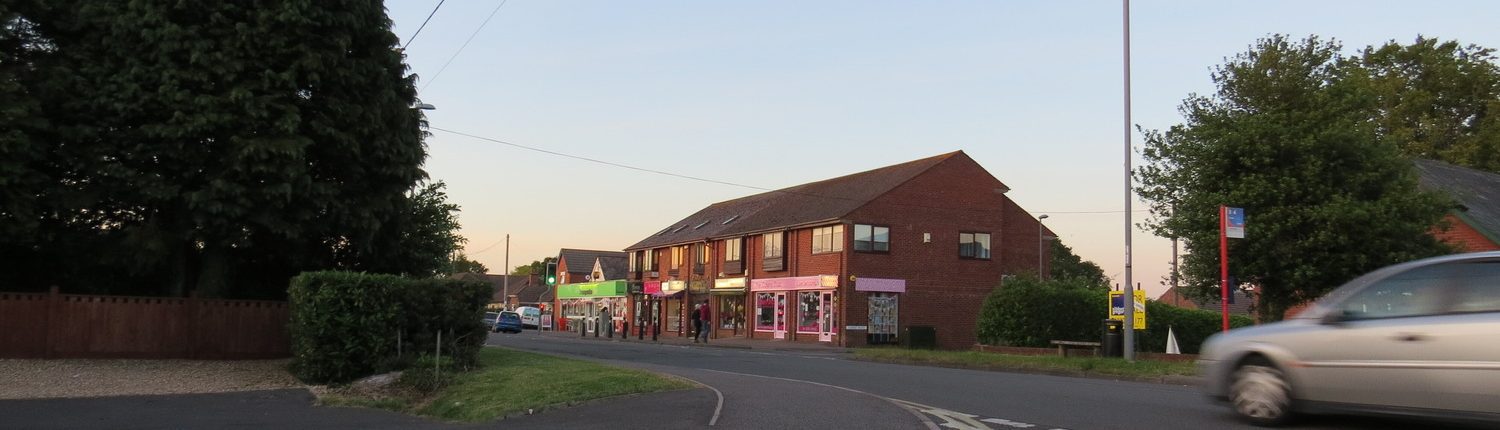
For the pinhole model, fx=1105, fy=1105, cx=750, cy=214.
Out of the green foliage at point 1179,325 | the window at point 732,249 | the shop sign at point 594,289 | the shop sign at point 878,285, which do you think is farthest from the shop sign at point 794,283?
the shop sign at point 594,289

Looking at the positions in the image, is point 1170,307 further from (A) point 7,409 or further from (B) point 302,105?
(A) point 7,409

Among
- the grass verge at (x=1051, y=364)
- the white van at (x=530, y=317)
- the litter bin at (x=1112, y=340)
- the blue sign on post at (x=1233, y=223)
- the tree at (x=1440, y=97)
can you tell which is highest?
the tree at (x=1440, y=97)

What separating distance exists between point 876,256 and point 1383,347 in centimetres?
3694

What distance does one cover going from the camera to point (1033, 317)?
103 ft

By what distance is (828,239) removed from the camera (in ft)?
149

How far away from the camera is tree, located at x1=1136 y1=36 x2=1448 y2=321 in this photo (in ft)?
70.6

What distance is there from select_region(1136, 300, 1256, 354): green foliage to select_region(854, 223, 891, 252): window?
12415mm

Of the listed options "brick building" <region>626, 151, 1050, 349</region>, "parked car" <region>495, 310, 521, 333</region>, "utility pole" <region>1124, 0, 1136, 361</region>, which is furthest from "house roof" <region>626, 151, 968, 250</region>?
"utility pole" <region>1124, 0, 1136, 361</region>

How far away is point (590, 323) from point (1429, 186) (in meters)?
50.8

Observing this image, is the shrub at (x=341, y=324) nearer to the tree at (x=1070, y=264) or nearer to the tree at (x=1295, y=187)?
the tree at (x=1295, y=187)

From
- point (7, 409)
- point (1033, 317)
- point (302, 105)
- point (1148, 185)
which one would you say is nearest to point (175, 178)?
point (302, 105)

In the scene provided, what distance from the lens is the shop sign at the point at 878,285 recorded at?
43969mm

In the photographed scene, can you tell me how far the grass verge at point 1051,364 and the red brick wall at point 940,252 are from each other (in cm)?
1701

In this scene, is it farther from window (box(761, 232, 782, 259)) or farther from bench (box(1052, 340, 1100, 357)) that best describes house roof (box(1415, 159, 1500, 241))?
window (box(761, 232, 782, 259))
